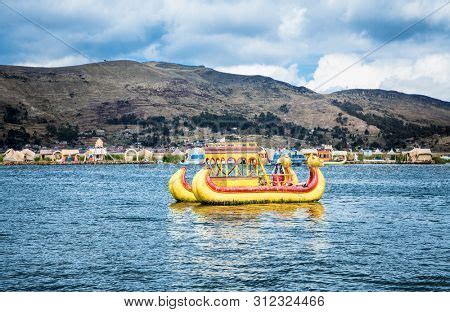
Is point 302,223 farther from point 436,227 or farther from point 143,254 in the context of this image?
point 143,254

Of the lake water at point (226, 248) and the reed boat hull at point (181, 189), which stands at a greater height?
the reed boat hull at point (181, 189)

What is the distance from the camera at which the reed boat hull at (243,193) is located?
172ft

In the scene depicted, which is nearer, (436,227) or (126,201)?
(436,227)

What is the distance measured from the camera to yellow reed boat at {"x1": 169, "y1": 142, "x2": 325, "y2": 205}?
173 feet

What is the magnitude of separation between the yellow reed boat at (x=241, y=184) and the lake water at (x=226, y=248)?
103 cm

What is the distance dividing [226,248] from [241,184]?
2304 cm

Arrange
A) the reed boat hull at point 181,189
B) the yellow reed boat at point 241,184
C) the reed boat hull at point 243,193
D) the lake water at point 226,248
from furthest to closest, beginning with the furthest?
the reed boat hull at point 181,189 < the yellow reed boat at point 241,184 < the reed boat hull at point 243,193 < the lake water at point 226,248

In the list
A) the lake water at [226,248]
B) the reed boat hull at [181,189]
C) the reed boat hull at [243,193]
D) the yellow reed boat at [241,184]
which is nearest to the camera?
the lake water at [226,248]

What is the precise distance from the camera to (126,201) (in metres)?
67.5

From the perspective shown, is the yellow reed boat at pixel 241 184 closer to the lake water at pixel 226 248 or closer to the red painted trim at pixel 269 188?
Result: the red painted trim at pixel 269 188

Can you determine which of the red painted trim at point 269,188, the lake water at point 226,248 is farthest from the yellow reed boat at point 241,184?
the lake water at point 226,248
